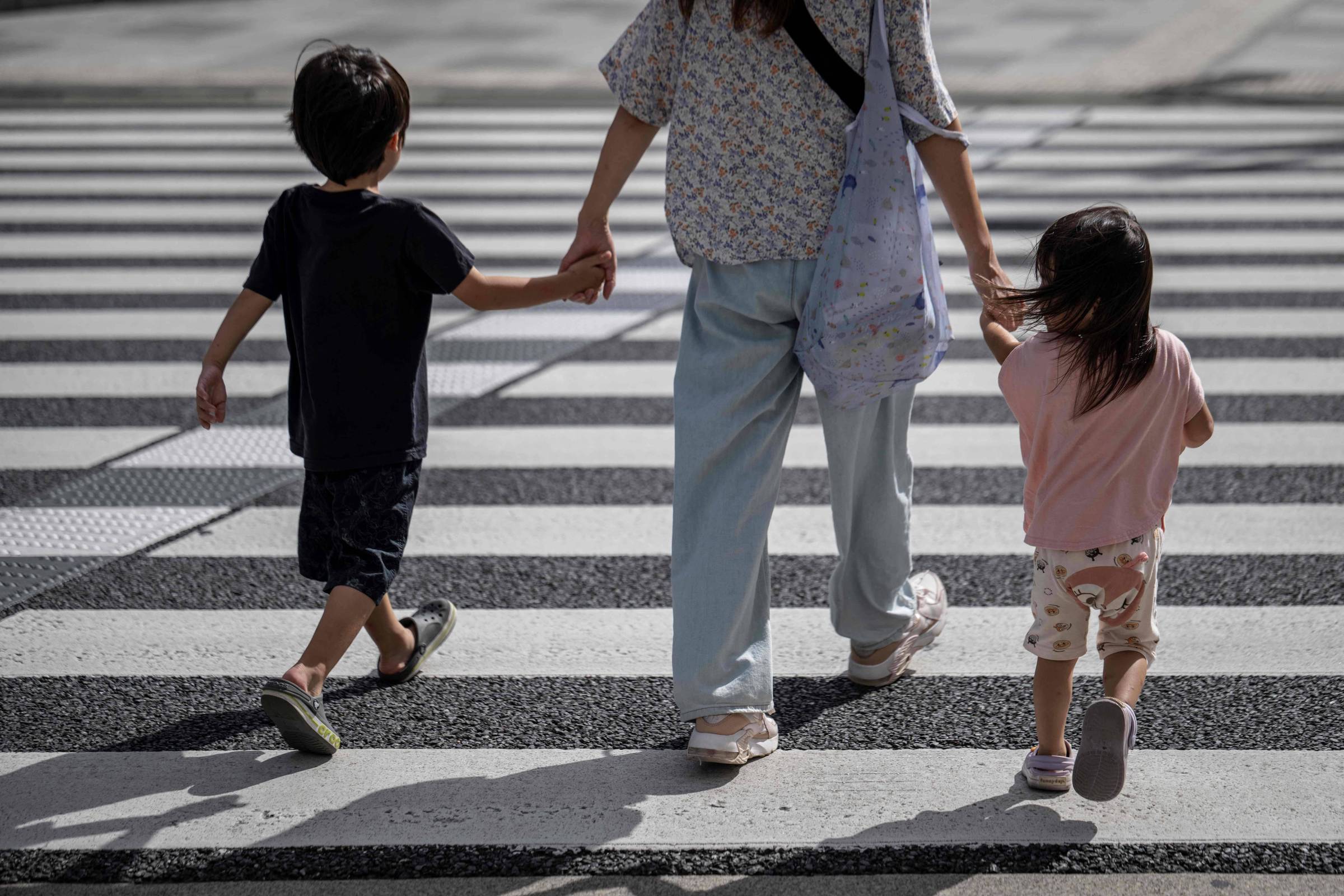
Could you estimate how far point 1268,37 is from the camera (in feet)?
54.6

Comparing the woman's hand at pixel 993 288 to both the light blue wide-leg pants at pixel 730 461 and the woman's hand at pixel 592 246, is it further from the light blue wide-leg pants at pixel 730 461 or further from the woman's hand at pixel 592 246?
the woman's hand at pixel 592 246

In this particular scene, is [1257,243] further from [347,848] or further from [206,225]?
[347,848]

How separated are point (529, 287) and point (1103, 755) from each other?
1.47m

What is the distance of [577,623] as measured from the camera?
12.5 feet

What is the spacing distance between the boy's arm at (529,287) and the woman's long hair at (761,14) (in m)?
0.63

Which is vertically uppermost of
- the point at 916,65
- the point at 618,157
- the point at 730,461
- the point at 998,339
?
the point at 916,65

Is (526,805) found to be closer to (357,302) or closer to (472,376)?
(357,302)

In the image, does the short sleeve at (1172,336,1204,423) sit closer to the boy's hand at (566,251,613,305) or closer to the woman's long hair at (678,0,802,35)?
the woman's long hair at (678,0,802,35)

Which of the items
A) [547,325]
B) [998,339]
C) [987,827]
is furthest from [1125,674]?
[547,325]

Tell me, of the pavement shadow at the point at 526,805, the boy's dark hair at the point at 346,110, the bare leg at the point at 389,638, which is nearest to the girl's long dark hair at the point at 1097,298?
the pavement shadow at the point at 526,805

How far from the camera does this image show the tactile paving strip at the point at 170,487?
4664 mm

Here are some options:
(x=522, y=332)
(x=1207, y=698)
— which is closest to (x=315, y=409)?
(x=1207, y=698)

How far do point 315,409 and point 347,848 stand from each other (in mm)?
892

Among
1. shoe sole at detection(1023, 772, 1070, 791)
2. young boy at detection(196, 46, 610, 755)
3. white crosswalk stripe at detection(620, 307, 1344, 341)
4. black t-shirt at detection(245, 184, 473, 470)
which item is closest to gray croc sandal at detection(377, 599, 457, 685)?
young boy at detection(196, 46, 610, 755)
